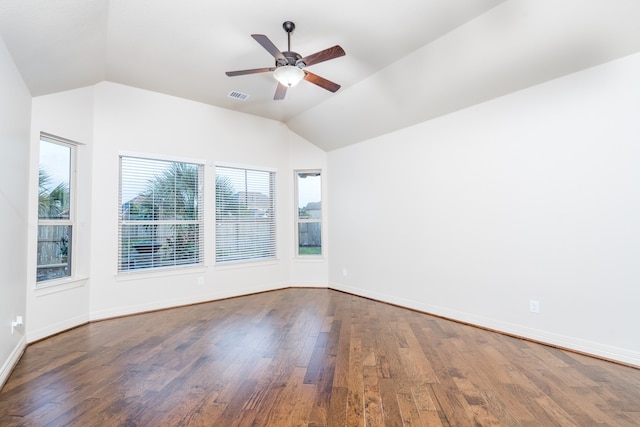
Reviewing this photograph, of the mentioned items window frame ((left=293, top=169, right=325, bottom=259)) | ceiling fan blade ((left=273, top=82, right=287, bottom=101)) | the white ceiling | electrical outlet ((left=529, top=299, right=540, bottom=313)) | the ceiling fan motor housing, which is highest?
the white ceiling

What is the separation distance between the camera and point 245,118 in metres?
5.37

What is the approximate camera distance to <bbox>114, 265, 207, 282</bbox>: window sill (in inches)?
163

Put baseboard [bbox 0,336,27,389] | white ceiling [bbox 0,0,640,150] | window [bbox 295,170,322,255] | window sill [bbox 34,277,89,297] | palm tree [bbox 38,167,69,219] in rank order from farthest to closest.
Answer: window [bbox 295,170,322,255], palm tree [bbox 38,167,69,219], window sill [bbox 34,277,89,297], white ceiling [bbox 0,0,640,150], baseboard [bbox 0,336,27,389]

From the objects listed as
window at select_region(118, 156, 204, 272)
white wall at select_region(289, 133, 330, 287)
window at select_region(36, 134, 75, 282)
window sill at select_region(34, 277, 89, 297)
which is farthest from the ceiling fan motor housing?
window sill at select_region(34, 277, 89, 297)

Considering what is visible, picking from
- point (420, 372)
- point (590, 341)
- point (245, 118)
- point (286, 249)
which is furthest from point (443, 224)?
point (245, 118)

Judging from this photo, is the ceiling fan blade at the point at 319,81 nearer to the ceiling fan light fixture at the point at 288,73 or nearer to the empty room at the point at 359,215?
the empty room at the point at 359,215

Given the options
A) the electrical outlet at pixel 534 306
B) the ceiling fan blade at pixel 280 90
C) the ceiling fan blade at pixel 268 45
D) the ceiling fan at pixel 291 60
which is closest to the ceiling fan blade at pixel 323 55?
the ceiling fan at pixel 291 60

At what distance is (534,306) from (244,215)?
4.23 meters

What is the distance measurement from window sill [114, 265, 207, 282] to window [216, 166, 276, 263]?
1.18 feet

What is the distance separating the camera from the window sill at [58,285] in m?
3.35

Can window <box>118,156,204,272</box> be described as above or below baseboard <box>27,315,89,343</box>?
above

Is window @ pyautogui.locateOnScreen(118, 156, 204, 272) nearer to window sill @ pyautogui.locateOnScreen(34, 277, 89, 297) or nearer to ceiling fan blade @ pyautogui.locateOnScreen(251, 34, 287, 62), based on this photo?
window sill @ pyautogui.locateOnScreen(34, 277, 89, 297)

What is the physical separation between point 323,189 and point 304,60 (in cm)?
326

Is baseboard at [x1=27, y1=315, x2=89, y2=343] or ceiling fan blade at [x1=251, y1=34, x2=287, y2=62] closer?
ceiling fan blade at [x1=251, y1=34, x2=287, y2=62]
